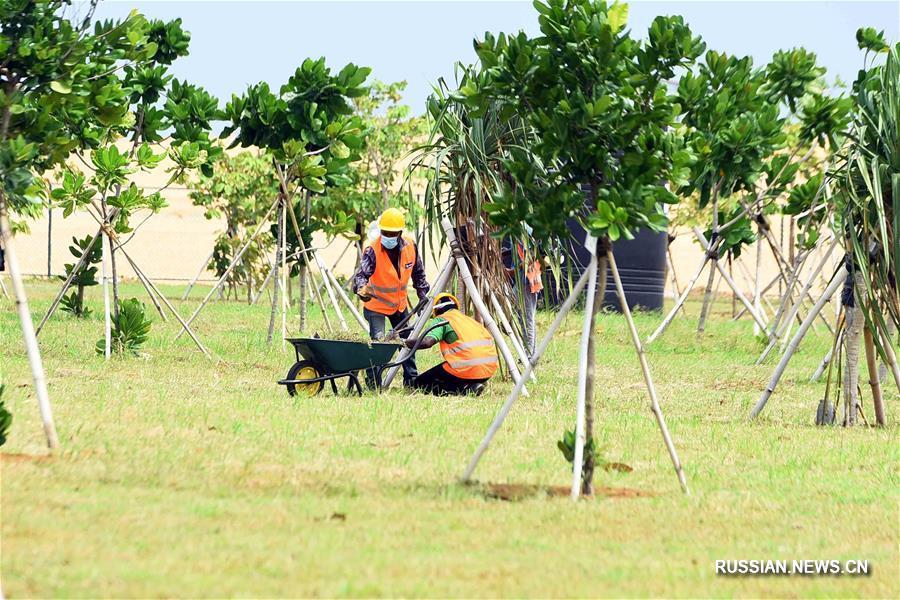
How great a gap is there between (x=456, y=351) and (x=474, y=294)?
47cm

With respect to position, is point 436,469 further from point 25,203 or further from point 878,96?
point 878,96

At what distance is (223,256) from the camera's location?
2339 cm

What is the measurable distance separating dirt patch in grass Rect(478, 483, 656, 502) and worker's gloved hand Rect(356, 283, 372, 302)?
427 centimetres

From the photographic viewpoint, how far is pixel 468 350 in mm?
9547

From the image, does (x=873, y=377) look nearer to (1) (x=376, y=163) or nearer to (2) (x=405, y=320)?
(2) (x=405, y=320)

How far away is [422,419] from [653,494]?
2.31 m

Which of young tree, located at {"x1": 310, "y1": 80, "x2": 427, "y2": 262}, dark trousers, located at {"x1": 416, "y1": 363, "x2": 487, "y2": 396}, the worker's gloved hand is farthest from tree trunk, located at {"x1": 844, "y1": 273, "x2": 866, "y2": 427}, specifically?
young tree, located at {"x1": 310, "y1": 80, "x2": 427, "y2": 262}

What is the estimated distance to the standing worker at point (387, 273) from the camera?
10.3m

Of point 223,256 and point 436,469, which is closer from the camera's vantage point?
point 436,469

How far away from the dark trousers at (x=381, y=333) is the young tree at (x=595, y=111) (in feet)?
12.8

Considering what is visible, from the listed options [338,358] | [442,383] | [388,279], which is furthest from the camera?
[388,279]

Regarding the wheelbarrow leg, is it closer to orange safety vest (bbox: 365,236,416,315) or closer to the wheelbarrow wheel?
the wheelbarrow wheel

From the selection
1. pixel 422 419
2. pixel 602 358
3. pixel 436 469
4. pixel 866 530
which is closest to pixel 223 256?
pixel 602 358

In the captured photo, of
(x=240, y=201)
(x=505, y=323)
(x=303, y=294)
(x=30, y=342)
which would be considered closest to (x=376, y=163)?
(x=240, y=201)
